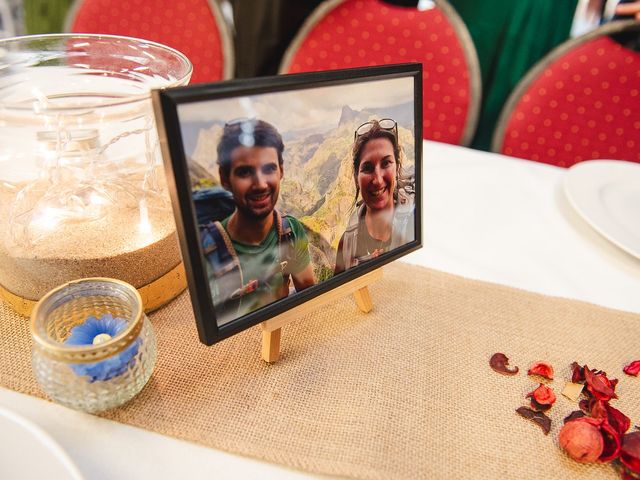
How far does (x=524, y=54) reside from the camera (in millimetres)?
1423

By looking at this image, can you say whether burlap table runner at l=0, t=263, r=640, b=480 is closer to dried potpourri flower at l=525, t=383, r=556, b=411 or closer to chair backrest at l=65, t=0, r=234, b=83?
dried potpourri flower at l=525, t=383, r=556, b=411

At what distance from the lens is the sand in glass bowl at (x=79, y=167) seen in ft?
1.61

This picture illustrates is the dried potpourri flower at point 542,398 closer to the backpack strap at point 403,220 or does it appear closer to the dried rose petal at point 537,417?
the dried rose petal at point 537,417

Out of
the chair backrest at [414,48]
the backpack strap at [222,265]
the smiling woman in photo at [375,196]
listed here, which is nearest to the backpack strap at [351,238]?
the smiling woman in photo at [375,196]

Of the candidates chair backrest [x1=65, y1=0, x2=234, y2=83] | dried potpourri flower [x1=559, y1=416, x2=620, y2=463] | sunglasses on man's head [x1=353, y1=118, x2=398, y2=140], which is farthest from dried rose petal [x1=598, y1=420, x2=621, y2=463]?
chair backrest [x1=65, y1=0, x2=234, y2=83]

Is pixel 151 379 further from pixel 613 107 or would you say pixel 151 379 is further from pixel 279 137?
pixel 613 107

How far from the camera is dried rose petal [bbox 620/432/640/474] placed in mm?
433

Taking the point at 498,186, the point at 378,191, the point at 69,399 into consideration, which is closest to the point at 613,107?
the point at 498,186

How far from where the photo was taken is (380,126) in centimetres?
51

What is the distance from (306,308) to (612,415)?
316mm

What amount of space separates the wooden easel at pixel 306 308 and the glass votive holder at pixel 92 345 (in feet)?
0.37

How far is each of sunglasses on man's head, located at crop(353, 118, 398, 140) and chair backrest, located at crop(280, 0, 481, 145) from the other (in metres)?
0.71

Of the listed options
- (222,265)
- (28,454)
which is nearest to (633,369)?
(222,265)

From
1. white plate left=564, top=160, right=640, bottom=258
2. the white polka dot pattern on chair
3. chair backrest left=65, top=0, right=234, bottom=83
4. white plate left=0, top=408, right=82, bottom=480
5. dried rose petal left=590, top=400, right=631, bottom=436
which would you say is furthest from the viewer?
chair backrest left=65, top=0, right=234, bottom=83
